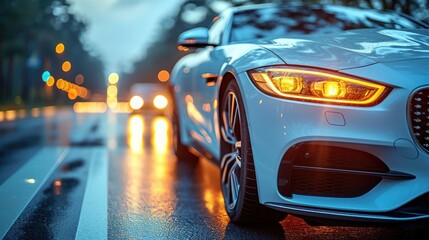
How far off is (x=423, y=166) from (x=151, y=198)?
2.66 m

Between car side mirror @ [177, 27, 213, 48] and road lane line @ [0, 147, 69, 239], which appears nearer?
road lane line @ [0, 147, 69, 239]

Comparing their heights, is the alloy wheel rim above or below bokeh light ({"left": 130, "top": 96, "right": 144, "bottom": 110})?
above

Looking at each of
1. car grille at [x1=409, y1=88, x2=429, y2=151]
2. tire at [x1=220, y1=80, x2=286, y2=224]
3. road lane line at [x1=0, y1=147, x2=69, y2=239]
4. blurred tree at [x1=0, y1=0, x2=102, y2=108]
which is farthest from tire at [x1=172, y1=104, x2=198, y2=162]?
blurred tree at [x1=0, y1=0, x2=102, y2=108]

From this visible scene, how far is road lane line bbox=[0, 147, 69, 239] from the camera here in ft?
14.5

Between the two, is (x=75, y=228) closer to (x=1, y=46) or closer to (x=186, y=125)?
(x=186, y=125)

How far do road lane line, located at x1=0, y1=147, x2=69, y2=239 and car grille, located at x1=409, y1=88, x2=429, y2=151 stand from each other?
241 centimetres

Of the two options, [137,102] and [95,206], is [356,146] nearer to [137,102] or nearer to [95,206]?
[95,206]

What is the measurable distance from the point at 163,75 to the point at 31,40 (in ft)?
126

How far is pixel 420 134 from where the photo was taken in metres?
3.19

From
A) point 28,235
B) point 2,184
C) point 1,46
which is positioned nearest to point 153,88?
point 1,46

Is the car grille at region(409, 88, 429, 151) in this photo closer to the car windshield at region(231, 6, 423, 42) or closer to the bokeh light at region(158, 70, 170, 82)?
the car windshield at region(231, 6, 423, 42)

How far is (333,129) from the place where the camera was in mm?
3279

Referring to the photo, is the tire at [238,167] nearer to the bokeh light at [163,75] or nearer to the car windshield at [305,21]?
the car windshield at [305,21]

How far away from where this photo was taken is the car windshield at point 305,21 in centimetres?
563
